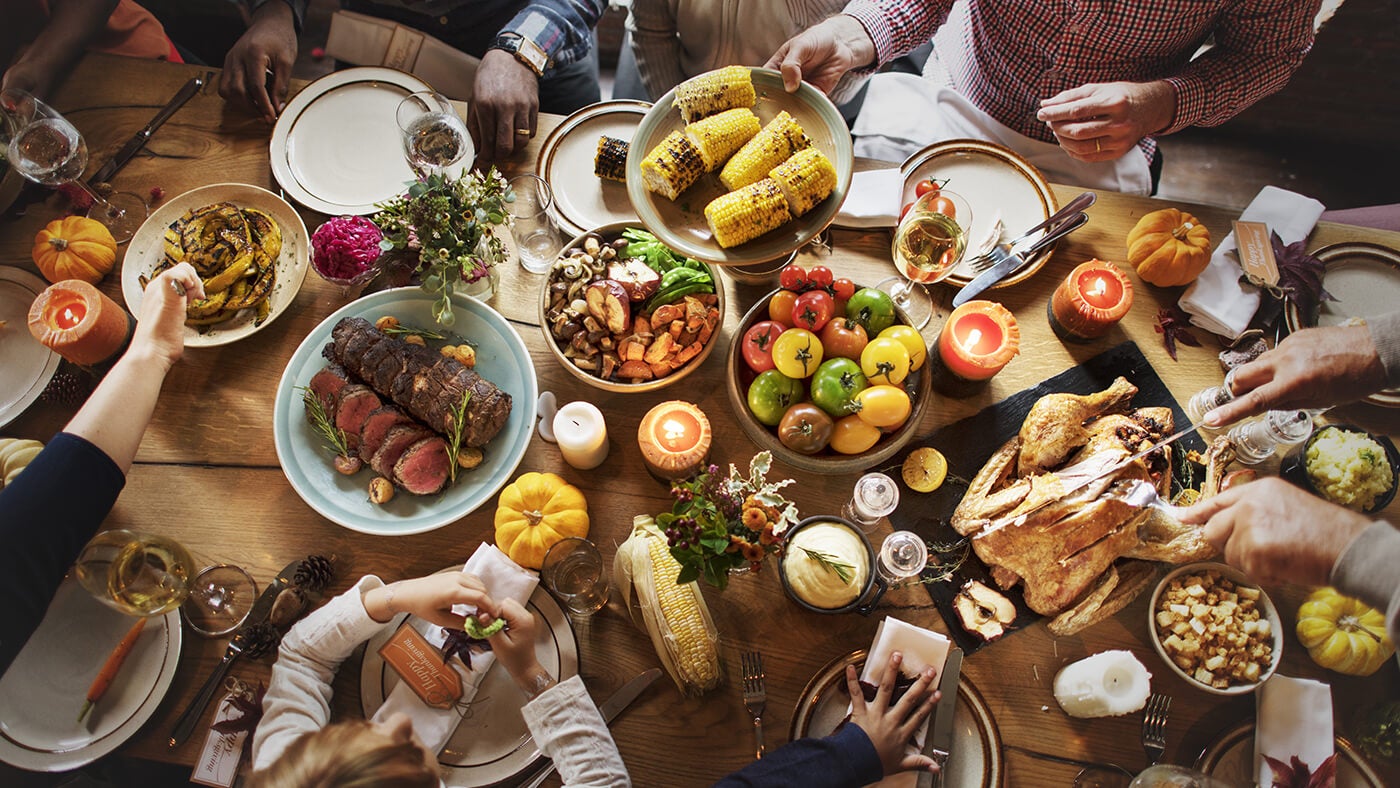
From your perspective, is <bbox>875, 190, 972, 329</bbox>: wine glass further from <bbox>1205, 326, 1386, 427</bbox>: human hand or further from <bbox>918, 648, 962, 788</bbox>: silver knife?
<bbox>918, 648, 962, 788</bbox>: silver knife

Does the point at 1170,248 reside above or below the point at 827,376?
above

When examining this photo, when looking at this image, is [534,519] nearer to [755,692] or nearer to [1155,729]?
[755,692]

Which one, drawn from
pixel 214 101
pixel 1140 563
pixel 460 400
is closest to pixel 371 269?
pixel 460 400

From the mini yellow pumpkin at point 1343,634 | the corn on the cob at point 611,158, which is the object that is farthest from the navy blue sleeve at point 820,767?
the corn on the cob at point 611,158

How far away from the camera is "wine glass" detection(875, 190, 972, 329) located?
6.27 ft

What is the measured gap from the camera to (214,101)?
2354 millimetres

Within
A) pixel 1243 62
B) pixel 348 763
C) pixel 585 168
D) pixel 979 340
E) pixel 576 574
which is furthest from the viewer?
pixel 1243 62

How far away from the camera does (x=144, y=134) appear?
2289mm

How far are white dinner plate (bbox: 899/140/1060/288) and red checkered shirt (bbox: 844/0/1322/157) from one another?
1.76 feet

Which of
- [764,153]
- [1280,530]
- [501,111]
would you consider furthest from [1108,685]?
[501,111]

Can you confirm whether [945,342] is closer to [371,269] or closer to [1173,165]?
[371,269]

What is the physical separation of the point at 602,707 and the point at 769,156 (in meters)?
1.45

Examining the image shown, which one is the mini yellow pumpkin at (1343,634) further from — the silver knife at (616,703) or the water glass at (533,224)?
the water glass at (533,224)

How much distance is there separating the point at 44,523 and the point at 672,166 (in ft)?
5.67
